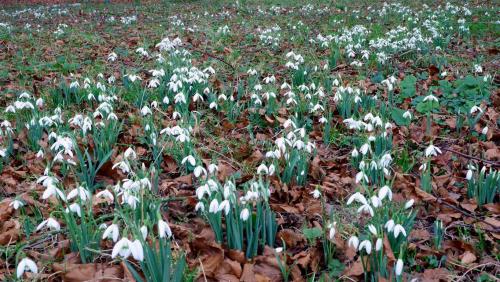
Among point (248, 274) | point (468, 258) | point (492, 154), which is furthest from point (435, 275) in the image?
point (492, 154)

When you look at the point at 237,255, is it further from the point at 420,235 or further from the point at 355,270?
the point at 420,235

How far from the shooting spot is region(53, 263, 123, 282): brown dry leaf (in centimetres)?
174

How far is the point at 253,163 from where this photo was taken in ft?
9.27

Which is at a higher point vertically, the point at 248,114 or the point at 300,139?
the point at 300,139

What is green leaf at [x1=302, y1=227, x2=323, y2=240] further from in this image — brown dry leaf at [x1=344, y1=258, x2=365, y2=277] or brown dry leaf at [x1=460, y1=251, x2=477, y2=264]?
brown dry leaf at [x1=460, y1=251, x2=477, y2=264]

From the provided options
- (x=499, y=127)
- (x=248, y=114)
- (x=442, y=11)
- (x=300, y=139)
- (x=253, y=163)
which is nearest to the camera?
(x=300, y=139)

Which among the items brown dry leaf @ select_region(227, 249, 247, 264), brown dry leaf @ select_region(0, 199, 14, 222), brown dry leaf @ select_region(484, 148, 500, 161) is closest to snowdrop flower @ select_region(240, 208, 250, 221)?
brown dry leaf @ select_region(227, 249, 247, 264)

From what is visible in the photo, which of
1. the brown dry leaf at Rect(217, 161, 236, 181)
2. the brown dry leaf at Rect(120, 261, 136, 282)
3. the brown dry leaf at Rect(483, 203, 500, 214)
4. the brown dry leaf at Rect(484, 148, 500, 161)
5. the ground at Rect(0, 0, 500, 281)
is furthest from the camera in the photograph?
the brown dry leaf at Rect(484, 148, 500, 161)

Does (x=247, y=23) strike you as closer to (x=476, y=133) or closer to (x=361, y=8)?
(x=361, y=8)

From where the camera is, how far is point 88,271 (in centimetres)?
176

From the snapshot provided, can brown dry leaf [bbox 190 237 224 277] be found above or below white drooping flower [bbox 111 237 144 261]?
below

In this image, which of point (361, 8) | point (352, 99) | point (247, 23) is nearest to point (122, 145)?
point (352, 99)

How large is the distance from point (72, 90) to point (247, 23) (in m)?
5.01

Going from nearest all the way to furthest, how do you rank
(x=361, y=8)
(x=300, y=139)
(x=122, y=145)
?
(x=300, y=139)
(x=122, y=145)
(x=361, y=8)
